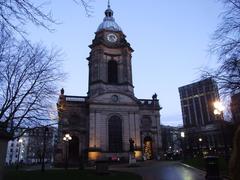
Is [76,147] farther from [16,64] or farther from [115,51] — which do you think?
[16,64]

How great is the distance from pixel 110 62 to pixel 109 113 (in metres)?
13.0

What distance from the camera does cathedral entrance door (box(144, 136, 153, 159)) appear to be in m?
54.5

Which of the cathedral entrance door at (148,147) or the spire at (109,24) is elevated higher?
the spire at (109,24)

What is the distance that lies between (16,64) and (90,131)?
3017 cm

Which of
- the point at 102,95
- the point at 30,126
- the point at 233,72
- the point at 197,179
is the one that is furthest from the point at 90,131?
the point at 233,72

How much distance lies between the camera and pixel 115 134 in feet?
168

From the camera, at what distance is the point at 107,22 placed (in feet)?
209

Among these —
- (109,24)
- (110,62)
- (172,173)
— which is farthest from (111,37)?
(172,173)

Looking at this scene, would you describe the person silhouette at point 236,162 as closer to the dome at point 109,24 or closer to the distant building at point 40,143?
the distant building at point 40,143

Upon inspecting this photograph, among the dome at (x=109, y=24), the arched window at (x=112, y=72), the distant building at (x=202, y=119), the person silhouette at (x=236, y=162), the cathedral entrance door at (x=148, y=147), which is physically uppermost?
the dome at (x=109, y=24)

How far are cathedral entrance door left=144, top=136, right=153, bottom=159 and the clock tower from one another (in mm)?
10252

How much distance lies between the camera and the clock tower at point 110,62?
2183 inches

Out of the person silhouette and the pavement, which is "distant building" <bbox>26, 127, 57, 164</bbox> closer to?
the pavement

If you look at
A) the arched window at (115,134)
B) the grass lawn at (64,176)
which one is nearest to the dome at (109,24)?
the arched window at (115,134)
